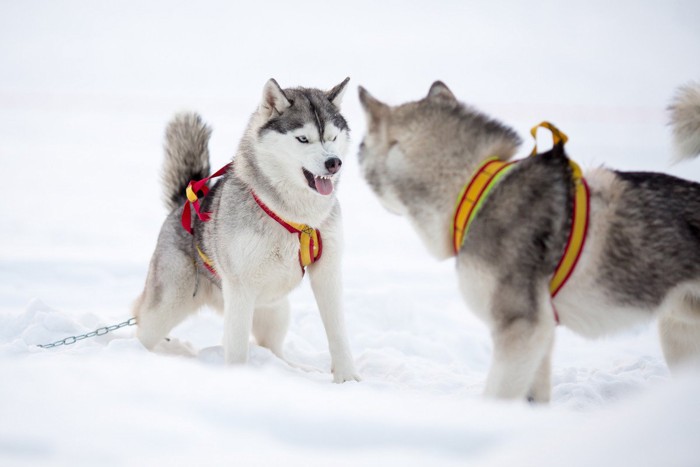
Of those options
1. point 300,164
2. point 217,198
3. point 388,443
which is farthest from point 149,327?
point 388,443

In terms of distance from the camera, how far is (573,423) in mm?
1356

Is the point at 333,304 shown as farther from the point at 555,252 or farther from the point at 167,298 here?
the point at 555,252

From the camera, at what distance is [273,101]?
332 centimetres

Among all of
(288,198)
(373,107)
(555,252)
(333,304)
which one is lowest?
(333,304)

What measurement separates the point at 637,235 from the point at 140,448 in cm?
183

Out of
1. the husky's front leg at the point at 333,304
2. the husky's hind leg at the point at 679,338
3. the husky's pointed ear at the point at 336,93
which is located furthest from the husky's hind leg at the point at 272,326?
the husky's hind leg at the point at 679,338

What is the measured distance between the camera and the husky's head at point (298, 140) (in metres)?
3.13

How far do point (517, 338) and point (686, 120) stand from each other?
1248 millimetres

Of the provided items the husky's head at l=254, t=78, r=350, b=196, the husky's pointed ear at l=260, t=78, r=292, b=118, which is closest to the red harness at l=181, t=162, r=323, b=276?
the husky's head at l=254, t=78, r=350, b=196

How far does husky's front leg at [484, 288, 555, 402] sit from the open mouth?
1.21 metres

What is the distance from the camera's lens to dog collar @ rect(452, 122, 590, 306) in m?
2.22

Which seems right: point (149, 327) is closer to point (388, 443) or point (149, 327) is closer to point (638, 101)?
point (388, 443)

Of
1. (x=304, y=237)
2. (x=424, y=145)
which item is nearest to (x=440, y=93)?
(x=424, y=145)

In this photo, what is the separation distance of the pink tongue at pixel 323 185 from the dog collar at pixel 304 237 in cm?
24
